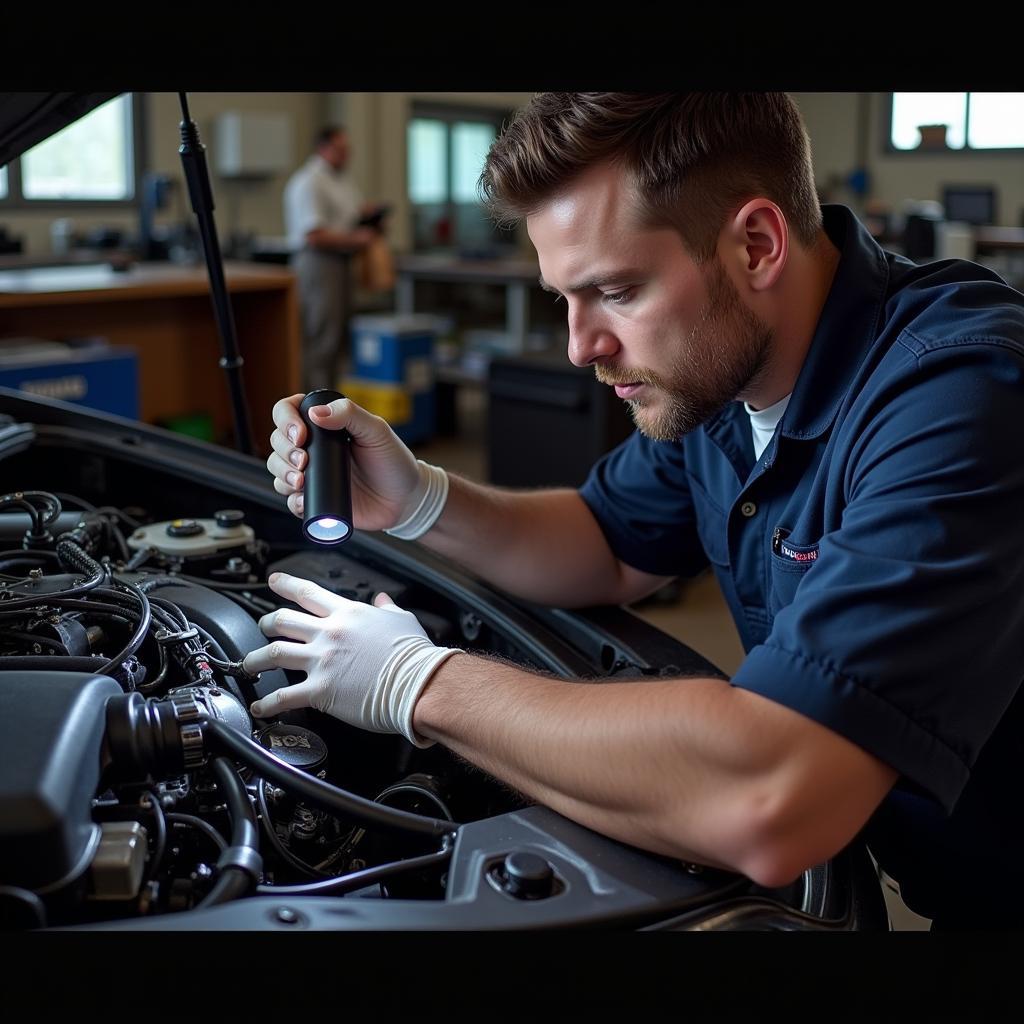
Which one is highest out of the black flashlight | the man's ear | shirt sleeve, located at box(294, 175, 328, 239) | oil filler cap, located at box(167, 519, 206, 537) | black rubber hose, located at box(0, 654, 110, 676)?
shirt sleeve, located at box(294, 175, 328, 239)

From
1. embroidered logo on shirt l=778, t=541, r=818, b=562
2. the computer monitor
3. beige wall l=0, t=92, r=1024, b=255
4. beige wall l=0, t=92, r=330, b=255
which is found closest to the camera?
embroidered logo on shirt l=778, t=541, r=818, b=562

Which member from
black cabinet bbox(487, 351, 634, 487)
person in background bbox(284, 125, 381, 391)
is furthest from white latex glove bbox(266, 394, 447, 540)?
person in background bbox(284, 125, 381, 391)

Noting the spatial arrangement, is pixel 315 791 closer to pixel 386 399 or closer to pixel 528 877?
pixel 528 877

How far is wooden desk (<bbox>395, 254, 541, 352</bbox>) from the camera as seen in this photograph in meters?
5.70

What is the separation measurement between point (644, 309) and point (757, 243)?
130 millimetres

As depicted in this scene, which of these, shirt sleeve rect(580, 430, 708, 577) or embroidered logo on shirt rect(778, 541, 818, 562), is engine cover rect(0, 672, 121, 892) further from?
shirt sleeve rect(580, 430, 708, 577)

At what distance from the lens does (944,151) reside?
8570 millimetres

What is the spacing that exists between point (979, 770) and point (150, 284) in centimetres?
353

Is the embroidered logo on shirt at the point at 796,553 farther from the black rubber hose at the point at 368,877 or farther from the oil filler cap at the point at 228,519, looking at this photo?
the oil filler cap at the point at 228,519

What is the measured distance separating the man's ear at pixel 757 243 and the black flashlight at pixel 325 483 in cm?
41

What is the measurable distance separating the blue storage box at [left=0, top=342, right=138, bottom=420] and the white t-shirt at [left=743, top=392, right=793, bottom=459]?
2.68m

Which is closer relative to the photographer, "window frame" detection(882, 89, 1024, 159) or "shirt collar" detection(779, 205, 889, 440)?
"shirt collar" detection(779, 205, 889, 440)

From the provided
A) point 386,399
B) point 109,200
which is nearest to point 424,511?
point 386,399
